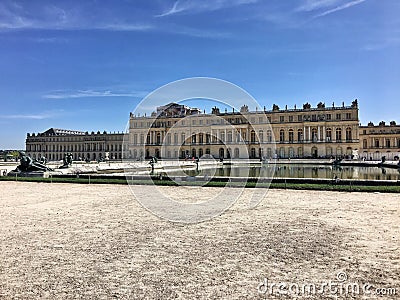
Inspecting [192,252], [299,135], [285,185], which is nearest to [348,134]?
[299,135]

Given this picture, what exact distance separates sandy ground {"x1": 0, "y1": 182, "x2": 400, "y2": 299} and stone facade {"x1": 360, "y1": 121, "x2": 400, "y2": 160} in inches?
2345

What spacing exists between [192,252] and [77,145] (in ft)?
270

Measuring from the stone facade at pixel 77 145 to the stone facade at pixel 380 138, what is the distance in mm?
51409

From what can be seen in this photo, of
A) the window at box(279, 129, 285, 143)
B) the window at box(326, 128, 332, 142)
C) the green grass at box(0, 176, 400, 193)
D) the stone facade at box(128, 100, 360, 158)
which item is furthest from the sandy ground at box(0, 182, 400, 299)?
the window at box(279, 129, 285, 143)

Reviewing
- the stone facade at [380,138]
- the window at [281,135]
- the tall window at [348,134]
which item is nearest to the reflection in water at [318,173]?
the tall window at [348,134]

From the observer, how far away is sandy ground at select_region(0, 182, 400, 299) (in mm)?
3438

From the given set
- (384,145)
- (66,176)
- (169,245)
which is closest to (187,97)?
(169,245)

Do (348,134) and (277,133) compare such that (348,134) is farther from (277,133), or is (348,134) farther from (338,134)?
(277,133)

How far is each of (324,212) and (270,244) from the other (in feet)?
9.99

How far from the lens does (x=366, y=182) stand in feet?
39.0

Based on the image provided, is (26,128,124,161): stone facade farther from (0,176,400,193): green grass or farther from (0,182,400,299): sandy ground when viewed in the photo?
(0,182,400,299): sandy ground

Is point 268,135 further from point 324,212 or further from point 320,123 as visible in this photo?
point 324,212

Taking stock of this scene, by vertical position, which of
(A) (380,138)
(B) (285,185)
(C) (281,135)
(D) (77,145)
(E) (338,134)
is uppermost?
(C) (281,135)

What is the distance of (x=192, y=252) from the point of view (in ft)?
15.0
